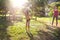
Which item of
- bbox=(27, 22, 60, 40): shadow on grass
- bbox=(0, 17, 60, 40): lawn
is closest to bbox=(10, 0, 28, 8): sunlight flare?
bbox=(0, 17, 60, 40): lawn

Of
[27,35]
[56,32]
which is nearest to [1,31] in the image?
[27,35]

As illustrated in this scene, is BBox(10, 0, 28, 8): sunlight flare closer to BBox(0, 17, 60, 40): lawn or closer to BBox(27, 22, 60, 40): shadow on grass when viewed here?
BBox(0, 17, 60, 40): lawn

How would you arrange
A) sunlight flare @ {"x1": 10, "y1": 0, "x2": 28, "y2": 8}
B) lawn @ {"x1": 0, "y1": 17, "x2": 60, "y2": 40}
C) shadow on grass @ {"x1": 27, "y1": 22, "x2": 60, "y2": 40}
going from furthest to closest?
sunlight flare @ {"x1": 10, "y1": 0, "x2": 28, "y2": 8}
shadow on grass @ {"x1": 27, "y1": 22, "x2": 60, "y2": 40}
lawn @ {"x1": 0, "y1": 17, "x2": 60, "y2": 40}

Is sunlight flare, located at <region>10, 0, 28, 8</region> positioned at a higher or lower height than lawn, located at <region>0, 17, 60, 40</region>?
higher

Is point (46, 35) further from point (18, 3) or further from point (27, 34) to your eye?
point (18, 3)

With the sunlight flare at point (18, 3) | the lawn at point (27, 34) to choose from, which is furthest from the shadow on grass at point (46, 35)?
the sunlight flare at point (18, 3)

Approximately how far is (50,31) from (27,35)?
2.06m

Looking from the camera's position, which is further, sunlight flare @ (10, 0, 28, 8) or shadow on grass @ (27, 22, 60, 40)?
sunlight flare @ (10, 0, 28, 8)

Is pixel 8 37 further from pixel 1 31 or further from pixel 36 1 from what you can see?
pixel 36 1

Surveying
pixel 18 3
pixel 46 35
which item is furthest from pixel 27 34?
pixel 18 3

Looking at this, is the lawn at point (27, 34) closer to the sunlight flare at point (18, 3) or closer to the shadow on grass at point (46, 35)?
the shadow on grass at point (46, 35)

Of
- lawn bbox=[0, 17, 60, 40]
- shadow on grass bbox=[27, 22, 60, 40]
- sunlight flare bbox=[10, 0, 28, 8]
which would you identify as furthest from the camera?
sunlight flare bbox=[10, 0, 28, 8]

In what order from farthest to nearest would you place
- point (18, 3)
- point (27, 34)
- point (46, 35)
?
1. point (18, 3)
2. point (46, 35)
3. point (27, 34)

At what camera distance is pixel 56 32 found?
1338 cm
